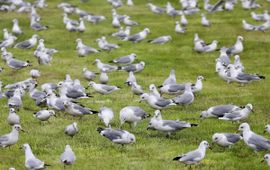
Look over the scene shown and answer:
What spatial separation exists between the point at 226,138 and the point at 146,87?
36.0 feet

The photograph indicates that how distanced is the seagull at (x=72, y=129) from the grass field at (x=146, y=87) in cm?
17

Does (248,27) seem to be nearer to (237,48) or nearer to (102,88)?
(237,48)

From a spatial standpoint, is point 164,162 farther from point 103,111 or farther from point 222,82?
point 222,82

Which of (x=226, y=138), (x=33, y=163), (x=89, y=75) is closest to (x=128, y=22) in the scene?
(x=89, y=75)

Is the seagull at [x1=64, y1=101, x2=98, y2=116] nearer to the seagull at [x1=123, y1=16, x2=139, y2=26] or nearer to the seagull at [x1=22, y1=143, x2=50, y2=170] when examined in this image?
the seagull at [x1=22, y1=143, x2=50, y2=170]

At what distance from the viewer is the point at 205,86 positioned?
29359 mm

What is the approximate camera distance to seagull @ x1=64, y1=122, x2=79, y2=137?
19.3m

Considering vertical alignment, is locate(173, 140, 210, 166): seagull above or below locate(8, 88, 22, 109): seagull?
above

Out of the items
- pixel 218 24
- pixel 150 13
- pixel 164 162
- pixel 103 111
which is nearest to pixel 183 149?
pixel 164 162

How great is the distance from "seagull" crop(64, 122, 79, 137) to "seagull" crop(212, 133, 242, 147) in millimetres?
4349

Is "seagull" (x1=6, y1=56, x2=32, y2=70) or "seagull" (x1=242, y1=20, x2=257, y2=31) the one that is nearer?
"seagull" (x1=6, y1=56, x2=32, y2=70)

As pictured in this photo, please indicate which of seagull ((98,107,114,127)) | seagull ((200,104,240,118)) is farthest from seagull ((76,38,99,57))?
seagull ((200,104,240,118))

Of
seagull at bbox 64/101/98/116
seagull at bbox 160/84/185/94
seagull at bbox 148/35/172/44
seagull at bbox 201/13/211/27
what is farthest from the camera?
seagull at bbox 201/13/211/27

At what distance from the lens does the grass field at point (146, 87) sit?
17359 millimetres
